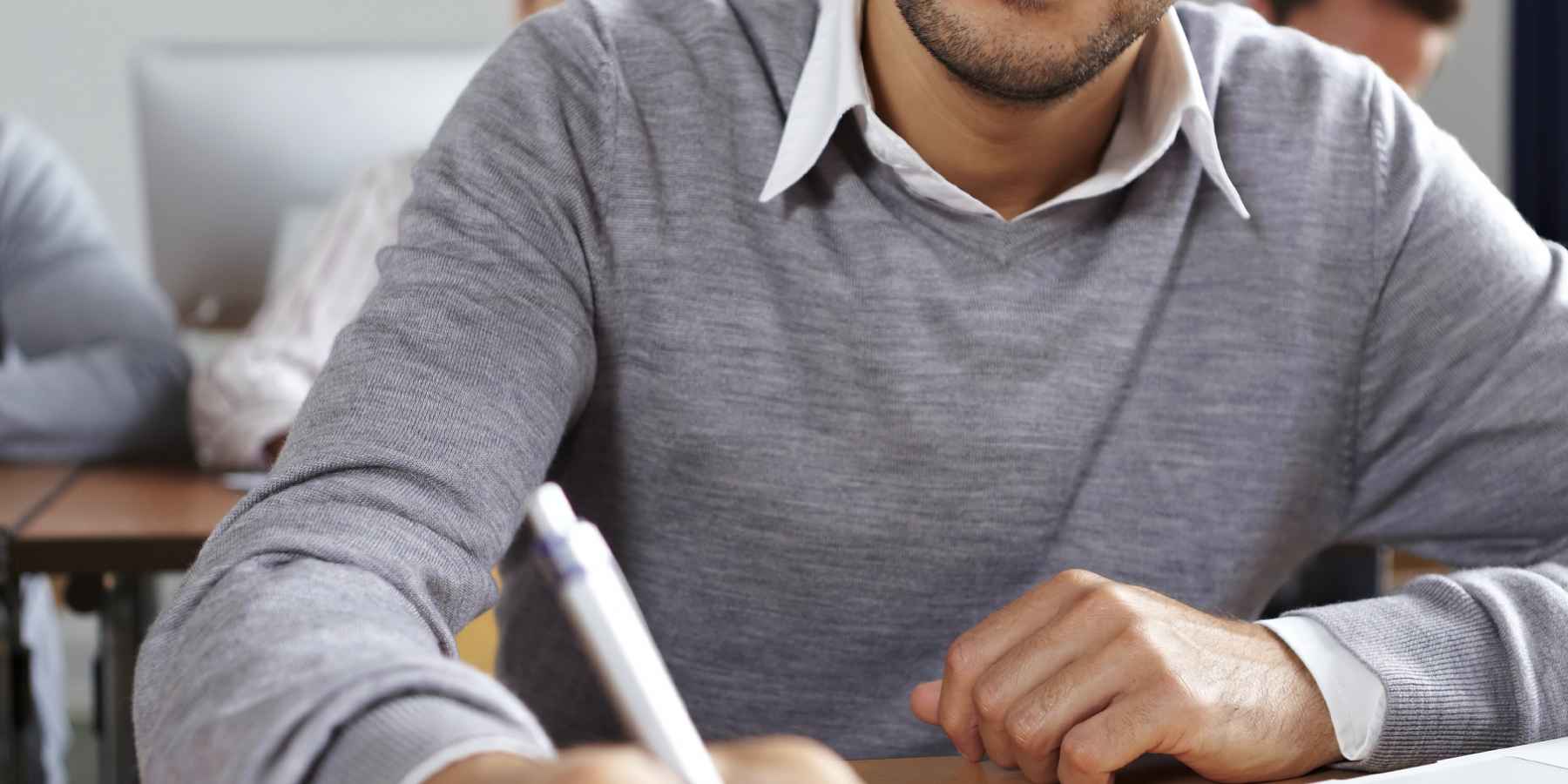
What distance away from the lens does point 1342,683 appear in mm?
726

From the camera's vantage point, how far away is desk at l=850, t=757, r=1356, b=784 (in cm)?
65

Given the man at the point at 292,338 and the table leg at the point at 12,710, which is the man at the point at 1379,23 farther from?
the table leg at the point at 12,710

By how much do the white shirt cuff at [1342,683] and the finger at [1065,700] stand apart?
0.10m

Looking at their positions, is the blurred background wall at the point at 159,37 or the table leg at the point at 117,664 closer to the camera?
the table leg at the point at 117,664

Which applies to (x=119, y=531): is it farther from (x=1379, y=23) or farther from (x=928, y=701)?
(x=1379, y=23)

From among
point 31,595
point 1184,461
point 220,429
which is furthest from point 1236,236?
point 31,595

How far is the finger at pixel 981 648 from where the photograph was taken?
2.29ft

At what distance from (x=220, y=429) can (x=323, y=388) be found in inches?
38.5

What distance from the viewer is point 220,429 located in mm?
1659

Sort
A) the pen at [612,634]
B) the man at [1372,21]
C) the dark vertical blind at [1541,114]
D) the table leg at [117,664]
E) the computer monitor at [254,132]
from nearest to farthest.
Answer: the pen at [612,634]
the table leg at [117,664]
the computer monitor at [254,132]
the man at [1372,21]
the dark vertical blind at [1541,114]

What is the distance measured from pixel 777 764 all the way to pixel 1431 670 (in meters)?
0.40

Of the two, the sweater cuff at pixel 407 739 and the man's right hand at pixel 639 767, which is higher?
the man's right hand at pixel 639 767

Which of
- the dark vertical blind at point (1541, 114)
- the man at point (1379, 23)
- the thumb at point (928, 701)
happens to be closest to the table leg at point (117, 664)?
the thumb at point (928, 701)

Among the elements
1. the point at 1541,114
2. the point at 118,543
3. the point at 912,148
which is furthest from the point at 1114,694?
the point at 1541,114
